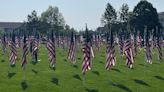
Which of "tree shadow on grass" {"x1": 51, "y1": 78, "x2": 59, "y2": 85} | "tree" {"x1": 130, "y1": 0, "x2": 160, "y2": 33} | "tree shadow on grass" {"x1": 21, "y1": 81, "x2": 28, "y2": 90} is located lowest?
"tree shadow on grass" {"x1": 21, "y1": 81, "x2": 28, "y2": 90}

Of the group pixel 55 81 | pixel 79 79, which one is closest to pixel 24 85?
pixel 55 81

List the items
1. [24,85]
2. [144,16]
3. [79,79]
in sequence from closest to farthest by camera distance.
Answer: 1. [24,85]
2. [79,79]
3. [144,16]

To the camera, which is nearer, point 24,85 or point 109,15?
point 24,85

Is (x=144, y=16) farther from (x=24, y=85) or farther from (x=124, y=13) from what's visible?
(x=24, y=85)

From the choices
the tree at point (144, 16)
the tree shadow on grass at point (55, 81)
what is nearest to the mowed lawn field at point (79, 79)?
the tree shadow on grass at point (55, 81)

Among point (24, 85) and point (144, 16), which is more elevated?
point (144, 16)

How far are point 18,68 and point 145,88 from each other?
18.0 m

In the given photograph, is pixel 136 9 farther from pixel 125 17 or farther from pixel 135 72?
pixel 135 72

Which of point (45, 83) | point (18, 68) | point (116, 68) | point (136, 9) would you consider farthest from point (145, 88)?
point (136, 9)

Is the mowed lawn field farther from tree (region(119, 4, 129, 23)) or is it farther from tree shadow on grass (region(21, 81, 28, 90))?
tree (region(119, 4, 129, 23))

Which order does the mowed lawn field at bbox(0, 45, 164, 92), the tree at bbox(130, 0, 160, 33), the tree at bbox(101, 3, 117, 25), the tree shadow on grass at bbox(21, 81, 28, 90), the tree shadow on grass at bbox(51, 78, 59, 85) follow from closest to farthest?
the tree shadow on grass at bbox(21, 81, 28, 90), the mowed lawn field at bbox(0, 45, 164, 92), the tree shadow on grass at bbox(51, 78, 59, 85), the tree at bbox(130, 0, 160, 33), the tree at bbox(101, 3, 117, 25)

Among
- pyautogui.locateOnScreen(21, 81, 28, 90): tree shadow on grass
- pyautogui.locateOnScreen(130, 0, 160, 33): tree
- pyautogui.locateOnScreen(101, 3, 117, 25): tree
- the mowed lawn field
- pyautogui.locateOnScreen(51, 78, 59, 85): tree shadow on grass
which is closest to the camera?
pyautogui.locateOnScreen(21, 81, 28, 90): tree shadow on grass

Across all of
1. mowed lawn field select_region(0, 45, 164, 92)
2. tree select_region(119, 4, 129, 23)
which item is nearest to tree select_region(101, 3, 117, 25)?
tree select_region(119, 4, 129, 23)

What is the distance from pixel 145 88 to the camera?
130 feet
